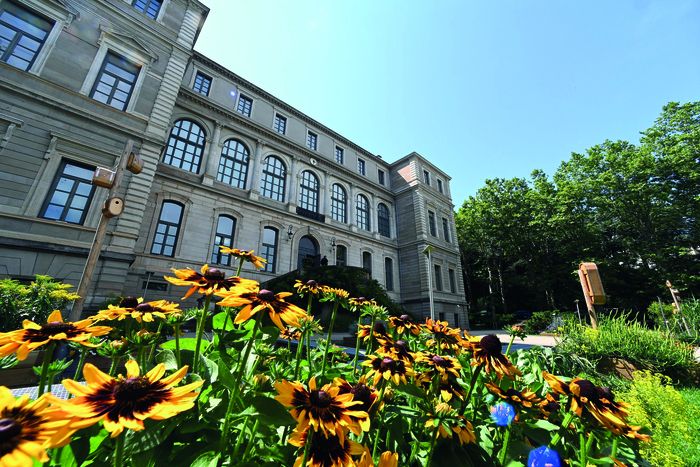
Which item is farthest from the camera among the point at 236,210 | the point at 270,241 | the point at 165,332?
the point at 270,241

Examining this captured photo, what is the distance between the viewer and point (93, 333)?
1.12 meters

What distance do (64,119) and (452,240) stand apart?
1199 inches

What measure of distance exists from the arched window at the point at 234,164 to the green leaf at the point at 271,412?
18302mm

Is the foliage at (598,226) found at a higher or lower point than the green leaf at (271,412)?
higher

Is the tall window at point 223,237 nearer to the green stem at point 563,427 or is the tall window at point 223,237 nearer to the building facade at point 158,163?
the building facade at point 158,163

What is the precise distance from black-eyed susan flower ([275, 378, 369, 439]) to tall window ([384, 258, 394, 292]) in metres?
24.2

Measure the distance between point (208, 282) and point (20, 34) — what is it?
669 inches

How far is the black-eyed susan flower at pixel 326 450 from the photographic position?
0.86 meters

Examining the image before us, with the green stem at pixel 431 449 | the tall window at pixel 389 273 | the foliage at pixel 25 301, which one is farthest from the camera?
the tall window at pixel 389 273

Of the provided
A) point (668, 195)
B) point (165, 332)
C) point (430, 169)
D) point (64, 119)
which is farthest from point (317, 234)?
point (668, 195)

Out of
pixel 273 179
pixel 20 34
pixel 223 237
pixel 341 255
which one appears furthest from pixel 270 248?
pixel 20 34

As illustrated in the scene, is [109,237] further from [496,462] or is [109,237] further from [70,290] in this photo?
[496,462]

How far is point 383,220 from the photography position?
27891 millimetres

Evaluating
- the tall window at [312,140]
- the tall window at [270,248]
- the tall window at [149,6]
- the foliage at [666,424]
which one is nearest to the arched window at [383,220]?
the tall window at [312,140]
